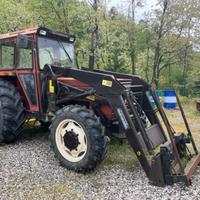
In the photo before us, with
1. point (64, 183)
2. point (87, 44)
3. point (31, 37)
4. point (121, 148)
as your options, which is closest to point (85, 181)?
point (64, 183)

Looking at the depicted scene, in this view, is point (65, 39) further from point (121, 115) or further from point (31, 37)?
point (121, 115)

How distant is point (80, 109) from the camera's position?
4629 mm

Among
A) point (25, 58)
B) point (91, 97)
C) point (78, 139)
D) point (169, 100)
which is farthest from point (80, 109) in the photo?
point (169, 100)

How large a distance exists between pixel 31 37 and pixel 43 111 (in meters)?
1.44

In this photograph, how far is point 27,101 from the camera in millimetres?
6113

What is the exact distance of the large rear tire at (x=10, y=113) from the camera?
5.86 meters

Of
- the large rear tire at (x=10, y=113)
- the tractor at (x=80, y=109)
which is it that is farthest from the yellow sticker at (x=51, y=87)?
the large rear tire at (x=10, y=113)

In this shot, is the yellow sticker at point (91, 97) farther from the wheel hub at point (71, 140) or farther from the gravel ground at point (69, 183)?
the gravel ground at point (69, 183)

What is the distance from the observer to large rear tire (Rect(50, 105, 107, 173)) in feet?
14.6

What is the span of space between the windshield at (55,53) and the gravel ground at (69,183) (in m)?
1.86

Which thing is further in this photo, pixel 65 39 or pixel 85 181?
pixel 65 39

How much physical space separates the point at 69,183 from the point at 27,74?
2575mm

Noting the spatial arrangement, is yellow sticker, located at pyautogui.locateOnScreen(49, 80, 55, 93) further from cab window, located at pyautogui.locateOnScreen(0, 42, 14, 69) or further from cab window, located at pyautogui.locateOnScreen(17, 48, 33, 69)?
cab window, located at pyautogui.locateOnScreen(0, 42, 14, 69)

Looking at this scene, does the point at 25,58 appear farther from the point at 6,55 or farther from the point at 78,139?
the point at 78,139
